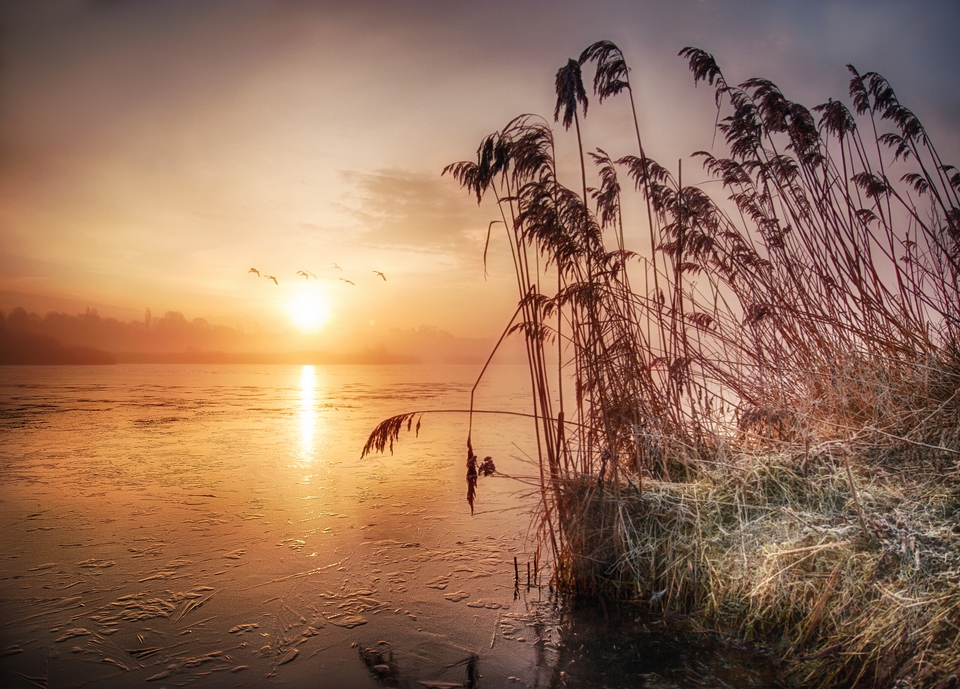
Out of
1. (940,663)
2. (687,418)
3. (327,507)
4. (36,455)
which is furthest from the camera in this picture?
(36,455)

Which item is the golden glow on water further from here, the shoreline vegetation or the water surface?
the shoreline vegetation

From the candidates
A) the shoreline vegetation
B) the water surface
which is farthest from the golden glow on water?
the shoreline vegetation

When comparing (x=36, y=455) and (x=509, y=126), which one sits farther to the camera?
(x=36, y=455)

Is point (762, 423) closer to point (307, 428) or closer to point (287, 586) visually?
point (287, 586)

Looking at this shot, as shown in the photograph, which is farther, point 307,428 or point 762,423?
point 307,428

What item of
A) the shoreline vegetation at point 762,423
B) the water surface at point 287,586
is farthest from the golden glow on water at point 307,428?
the shoreline vegetation at point 762,423

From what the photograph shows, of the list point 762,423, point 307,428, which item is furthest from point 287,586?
point 307,428

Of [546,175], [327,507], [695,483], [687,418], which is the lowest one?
[327,507]

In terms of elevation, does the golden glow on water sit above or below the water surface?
below

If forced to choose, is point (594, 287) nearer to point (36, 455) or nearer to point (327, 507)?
point (327, 507)

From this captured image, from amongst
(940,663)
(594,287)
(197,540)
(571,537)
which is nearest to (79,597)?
(197,540)

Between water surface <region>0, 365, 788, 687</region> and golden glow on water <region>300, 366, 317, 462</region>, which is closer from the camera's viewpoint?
water surface <region>0, 365, 788, 687</region>

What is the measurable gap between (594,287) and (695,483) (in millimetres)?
1324

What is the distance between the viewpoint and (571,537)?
319cm
